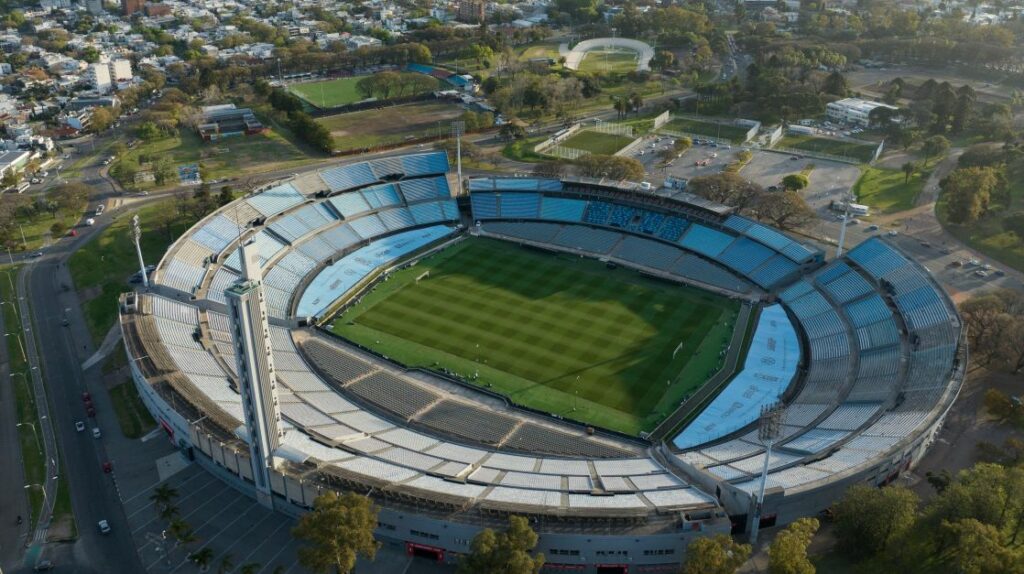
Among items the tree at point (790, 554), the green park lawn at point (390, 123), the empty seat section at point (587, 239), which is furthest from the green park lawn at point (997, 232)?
the green park lawn at point (390, 123)

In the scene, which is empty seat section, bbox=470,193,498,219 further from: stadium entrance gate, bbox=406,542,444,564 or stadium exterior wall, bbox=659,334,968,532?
stadium entrance gate, bbox=406,542,444,564

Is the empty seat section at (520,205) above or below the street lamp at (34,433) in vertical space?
above

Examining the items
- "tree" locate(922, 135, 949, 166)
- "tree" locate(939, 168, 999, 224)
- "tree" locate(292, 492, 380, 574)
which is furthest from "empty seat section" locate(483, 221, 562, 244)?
"tree" locate(922, 135, 949, 166)

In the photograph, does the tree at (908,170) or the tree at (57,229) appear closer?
the tree at (57,229)

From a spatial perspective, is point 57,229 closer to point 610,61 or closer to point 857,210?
point 857,210

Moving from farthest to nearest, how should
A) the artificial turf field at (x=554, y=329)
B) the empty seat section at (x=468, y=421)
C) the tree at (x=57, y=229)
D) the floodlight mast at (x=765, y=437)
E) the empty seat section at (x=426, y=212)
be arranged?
the empty seat section at (x=426, y=212), the tree at (x=57, y=229), the artificial turf field at (x=554, y=329), the empty seat section at (x=468, y=421), the floodlight mast at (x=765, y=437)

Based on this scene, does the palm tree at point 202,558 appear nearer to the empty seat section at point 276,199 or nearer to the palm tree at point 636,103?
the empty seat section at point 276,199

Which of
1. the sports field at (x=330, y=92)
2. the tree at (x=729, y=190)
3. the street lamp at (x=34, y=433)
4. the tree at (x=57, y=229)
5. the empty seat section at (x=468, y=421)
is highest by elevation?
the tree at (x=729, y=190)

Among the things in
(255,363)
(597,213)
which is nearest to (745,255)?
(597,213)
